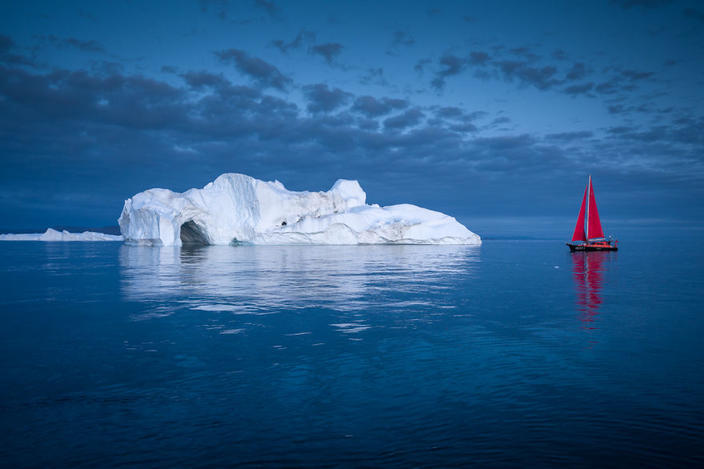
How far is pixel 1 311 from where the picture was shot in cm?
1284

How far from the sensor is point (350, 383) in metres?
6.55

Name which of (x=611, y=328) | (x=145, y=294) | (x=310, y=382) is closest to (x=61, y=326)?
(x=145, y=294)

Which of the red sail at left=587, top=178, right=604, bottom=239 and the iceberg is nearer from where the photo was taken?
the red sail at left=587, top=178, right=604, bottom=239

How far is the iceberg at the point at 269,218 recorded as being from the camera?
173 feet

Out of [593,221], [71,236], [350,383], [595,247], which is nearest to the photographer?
[350,383]

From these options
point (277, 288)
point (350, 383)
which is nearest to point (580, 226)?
point (277, 288)

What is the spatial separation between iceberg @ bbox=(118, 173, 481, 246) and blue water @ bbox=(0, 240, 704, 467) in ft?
132

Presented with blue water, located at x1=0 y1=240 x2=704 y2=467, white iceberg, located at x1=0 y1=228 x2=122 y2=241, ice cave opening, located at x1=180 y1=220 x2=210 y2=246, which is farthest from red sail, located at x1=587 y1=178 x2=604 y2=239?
white iceberg, located at x1=0 y1=228 x2=122 y2=241

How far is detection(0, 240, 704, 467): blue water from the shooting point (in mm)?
4574

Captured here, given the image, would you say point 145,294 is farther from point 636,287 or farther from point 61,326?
point 636,287

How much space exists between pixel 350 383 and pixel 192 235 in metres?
64.4

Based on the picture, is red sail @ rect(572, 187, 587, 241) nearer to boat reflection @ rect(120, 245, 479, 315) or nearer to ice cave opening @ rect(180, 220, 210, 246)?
boat reflection @ rect(120, 245, 479, 315)

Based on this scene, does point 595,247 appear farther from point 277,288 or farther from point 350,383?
point 350,383

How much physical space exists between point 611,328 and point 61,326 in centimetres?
1270
